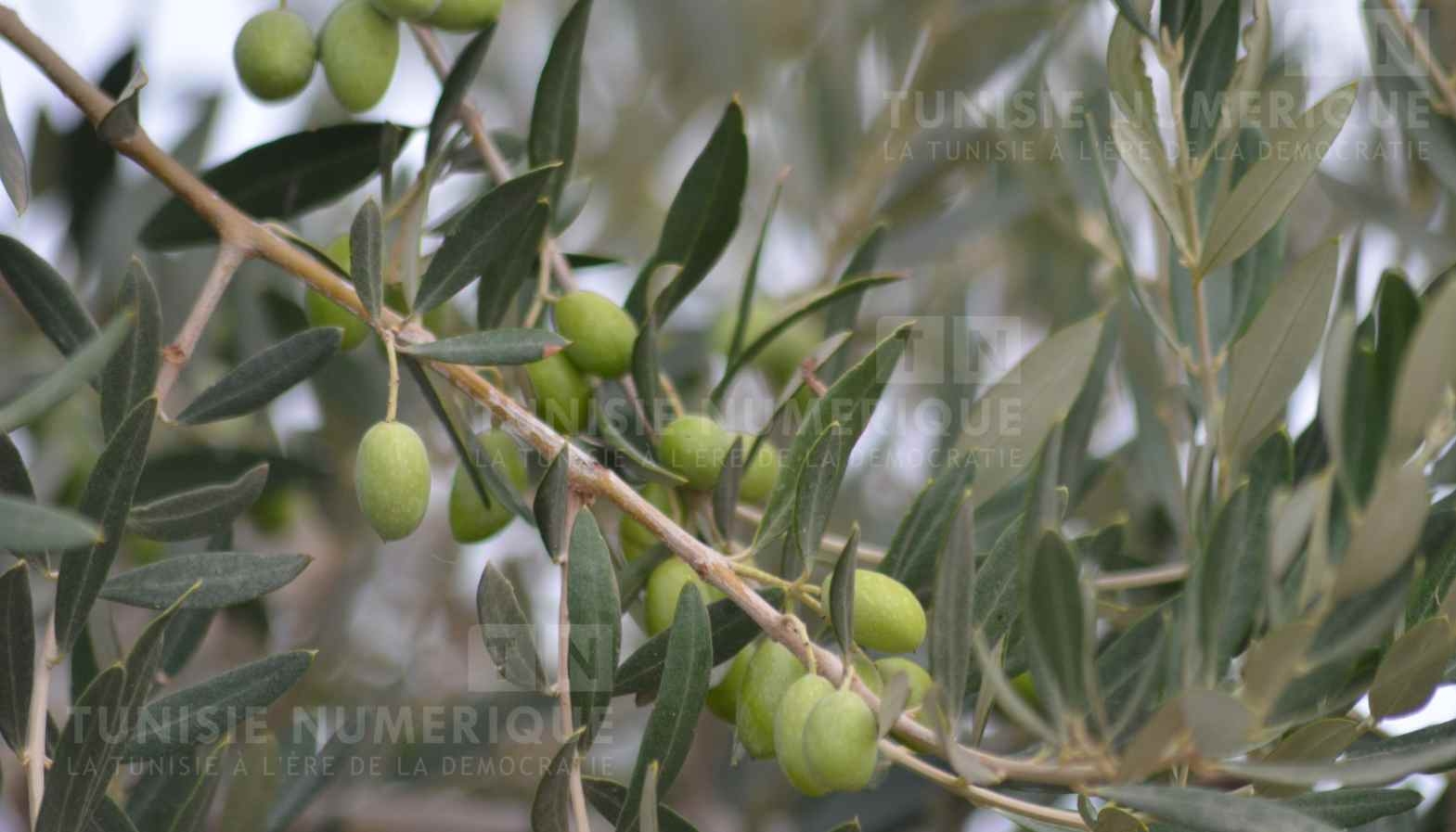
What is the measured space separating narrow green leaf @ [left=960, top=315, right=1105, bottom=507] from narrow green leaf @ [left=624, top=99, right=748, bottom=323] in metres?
0.21

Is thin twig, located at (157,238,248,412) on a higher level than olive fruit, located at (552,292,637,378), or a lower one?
higher

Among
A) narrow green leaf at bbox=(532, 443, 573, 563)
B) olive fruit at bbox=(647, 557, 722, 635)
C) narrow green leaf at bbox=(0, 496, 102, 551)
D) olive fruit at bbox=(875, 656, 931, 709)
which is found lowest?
olive fruit at bbox=(875, 656, 931, 709)

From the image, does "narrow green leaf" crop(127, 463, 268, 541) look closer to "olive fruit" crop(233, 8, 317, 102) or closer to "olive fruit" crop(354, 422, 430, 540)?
"olive fruit" crop(354, 422, 430, 540)

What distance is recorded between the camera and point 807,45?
1.98 metres

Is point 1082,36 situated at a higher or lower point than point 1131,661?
higher

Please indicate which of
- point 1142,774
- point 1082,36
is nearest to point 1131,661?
point 1142,774

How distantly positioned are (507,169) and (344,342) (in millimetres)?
171

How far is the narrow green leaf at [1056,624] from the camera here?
0.56m

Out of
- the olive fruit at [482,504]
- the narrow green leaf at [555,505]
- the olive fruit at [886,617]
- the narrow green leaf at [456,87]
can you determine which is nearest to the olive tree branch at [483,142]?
the narrow green leaf at [456,87]

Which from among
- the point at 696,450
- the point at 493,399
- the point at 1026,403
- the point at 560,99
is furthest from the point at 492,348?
the point at 1026,403

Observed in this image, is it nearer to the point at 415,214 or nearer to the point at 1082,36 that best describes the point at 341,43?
the point at 415,214

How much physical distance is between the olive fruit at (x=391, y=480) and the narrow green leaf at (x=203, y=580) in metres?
0.05

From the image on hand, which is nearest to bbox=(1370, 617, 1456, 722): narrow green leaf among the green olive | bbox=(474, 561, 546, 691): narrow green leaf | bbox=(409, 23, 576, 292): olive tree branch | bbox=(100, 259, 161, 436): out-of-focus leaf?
bbox=(474, 561, 546, 691): narrow green leaf

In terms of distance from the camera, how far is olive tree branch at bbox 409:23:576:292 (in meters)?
0.91
